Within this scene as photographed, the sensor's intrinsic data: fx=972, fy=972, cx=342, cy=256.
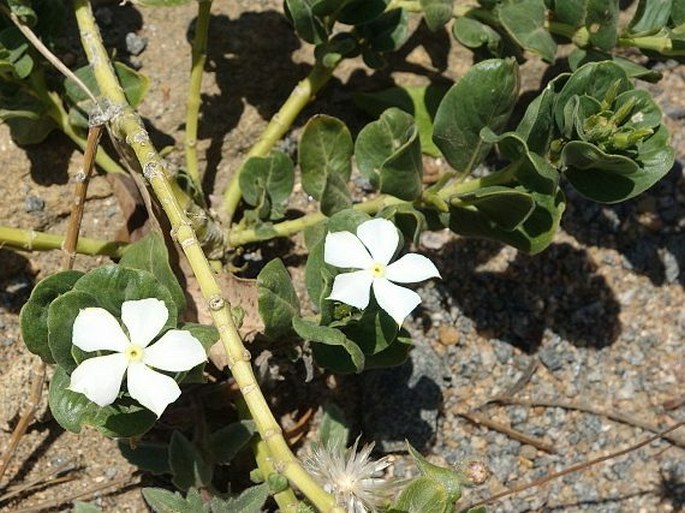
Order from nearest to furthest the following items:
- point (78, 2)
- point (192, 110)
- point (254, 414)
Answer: point (254, 414) < point (78, 2) < point (192, 110)

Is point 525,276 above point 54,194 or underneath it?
underneath

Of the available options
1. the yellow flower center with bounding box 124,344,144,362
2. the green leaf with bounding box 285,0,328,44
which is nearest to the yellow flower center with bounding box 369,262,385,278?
the yellow flower center with bounding box 124,344,144,362

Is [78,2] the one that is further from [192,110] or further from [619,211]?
[619,211]

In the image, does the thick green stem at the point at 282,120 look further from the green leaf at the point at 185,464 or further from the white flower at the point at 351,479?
the white flower at the point at 351,479

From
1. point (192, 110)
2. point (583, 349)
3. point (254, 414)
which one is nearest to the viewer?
point (254, 414)

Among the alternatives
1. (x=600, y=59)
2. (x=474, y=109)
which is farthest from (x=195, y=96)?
(x=600, y=59)

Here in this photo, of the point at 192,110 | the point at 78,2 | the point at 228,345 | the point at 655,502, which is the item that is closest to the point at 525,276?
the point at 655,502

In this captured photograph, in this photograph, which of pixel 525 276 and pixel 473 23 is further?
pixel 525 276
